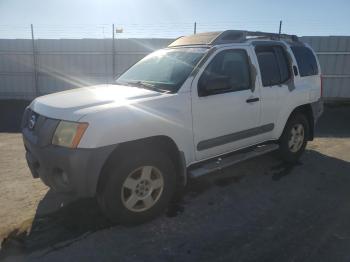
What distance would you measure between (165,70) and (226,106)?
893mm

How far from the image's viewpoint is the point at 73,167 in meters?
3.14

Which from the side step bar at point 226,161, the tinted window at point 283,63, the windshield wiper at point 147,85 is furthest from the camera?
the tinted window at point 283,63

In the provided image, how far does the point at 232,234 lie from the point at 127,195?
3.81 ft

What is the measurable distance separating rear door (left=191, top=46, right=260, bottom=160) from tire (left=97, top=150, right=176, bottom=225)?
0.56 m

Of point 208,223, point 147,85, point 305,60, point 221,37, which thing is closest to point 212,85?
point 147,85

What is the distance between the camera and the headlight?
316 cm

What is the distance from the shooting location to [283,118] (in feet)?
17.2

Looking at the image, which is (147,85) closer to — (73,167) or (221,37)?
(221,37)

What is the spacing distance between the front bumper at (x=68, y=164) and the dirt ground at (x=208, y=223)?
1.81 feet

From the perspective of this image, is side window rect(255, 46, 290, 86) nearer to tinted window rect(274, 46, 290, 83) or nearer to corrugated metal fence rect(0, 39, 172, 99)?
tinted window rect(274, 46, 290, 83)

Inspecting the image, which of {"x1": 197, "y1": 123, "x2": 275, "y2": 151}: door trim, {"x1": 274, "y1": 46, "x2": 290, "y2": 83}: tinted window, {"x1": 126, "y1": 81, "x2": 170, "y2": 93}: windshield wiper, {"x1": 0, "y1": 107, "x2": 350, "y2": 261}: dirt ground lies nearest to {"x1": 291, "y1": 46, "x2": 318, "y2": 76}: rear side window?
{"x1": 274, "y1": 46, "x2": 290, "y2": 83}: tinted window

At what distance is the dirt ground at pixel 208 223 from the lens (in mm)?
3195

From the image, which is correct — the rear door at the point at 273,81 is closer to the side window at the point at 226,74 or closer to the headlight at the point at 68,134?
the side window at the point at 226,74

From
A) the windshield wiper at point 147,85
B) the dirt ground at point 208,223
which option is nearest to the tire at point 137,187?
the dirt ground at point 208,223
